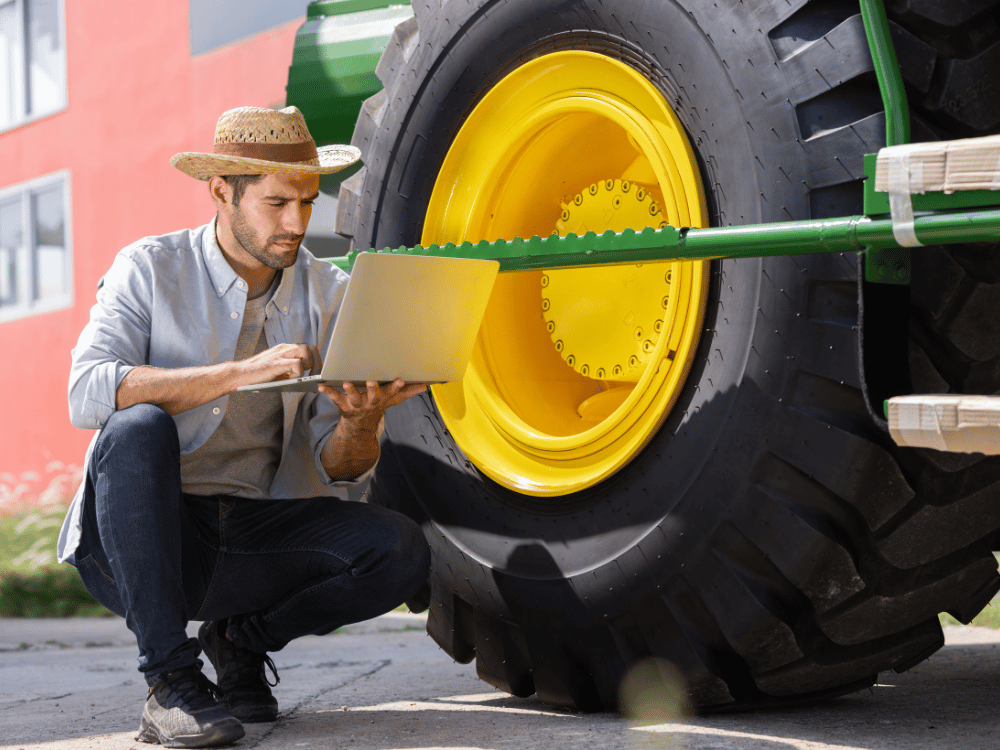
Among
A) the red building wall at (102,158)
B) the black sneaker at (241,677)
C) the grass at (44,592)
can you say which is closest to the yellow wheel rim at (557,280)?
the black sneaker at (241,677)

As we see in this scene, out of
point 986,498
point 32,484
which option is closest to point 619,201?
point 986,498

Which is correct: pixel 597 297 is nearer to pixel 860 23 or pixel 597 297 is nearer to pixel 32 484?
pixel 860 23

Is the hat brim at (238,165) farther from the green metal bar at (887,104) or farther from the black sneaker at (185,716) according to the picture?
the green metal bar at (887,104)

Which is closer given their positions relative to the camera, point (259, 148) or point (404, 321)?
point (404, 321)

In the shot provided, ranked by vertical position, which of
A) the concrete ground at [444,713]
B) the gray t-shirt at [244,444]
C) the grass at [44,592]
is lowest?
the grass at [44,592]

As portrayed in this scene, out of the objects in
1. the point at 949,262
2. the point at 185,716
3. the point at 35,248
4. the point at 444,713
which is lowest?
the point at 444,713

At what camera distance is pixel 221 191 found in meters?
2.28

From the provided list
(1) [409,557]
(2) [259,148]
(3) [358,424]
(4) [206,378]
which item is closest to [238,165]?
(2) [259,148]

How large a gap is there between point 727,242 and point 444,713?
3.55 ft

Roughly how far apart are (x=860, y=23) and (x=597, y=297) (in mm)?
762

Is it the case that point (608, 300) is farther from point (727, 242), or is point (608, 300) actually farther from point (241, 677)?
point (241, 677)

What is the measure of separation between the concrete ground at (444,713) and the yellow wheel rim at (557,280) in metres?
0.46

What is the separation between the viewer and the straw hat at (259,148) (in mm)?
2209

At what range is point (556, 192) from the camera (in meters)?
2.48
